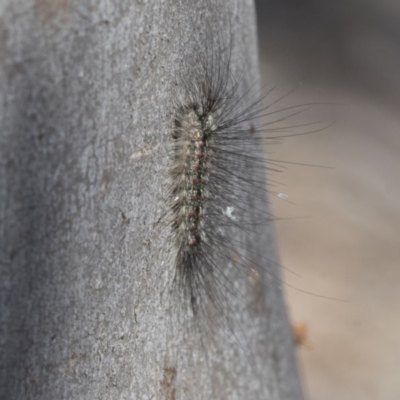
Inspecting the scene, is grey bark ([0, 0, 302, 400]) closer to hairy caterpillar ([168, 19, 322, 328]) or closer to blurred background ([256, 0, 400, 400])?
hairy caterpillar ([168, 19, 322, 328])

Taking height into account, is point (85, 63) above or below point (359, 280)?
above

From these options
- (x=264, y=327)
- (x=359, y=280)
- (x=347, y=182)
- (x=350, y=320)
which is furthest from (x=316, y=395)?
(x=264, y=327)

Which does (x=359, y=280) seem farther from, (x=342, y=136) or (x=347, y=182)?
(x=342, y=136)

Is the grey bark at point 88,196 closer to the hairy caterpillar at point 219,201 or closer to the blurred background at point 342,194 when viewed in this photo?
the hairy caterpillar at point 219,201

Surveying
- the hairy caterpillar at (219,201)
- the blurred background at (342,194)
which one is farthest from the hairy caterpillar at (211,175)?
the blurred background at (342,194)

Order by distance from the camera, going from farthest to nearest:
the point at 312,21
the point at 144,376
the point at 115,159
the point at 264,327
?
the point at 312,21 < the point at 264,327 < the point at 144,376 < the point at 115,159

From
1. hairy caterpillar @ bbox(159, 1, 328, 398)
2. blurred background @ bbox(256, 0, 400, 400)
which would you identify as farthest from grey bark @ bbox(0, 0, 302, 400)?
blurred background @ bbox(256, 0, 400, 400)
